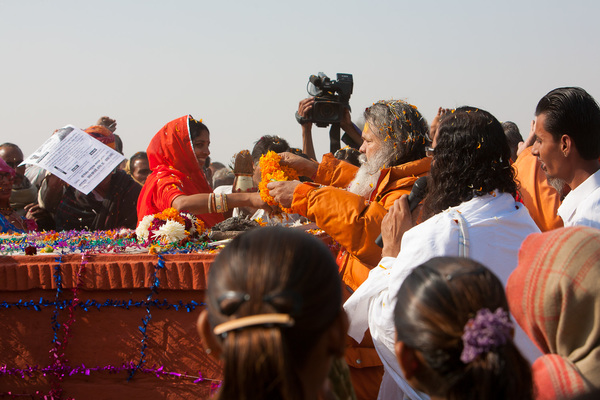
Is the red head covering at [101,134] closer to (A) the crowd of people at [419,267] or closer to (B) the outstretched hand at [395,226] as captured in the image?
(A) the crowd of people at [419,267]

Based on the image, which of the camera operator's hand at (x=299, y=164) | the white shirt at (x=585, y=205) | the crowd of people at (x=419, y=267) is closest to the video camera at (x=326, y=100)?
the crowd of people at (x=419, y=267)

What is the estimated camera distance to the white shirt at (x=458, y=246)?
2.25 m

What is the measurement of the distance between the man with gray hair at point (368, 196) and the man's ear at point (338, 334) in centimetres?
154

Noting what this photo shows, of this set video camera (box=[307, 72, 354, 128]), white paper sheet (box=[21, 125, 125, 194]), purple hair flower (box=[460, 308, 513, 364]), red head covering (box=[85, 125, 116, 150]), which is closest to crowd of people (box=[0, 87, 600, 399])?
purple hair flower (box=[460, 308, 513, 364])

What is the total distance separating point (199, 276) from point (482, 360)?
225 centimetres

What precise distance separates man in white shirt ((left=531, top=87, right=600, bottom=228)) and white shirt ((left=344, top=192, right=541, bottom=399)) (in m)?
0.60

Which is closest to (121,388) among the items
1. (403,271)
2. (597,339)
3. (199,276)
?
(199,276)

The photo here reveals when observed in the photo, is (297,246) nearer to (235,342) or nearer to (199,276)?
(235,342)

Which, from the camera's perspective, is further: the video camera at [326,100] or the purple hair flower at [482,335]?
the video camera at [326,100]

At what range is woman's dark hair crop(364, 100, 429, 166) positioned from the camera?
3426 mm

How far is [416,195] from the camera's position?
110 inches

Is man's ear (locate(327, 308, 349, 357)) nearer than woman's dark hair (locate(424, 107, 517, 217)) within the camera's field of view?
Yes

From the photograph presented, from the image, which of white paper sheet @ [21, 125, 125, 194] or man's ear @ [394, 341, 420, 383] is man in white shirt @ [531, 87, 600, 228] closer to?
man's ear @ [394, 341, 420, 383]

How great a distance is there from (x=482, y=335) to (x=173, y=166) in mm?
3833
